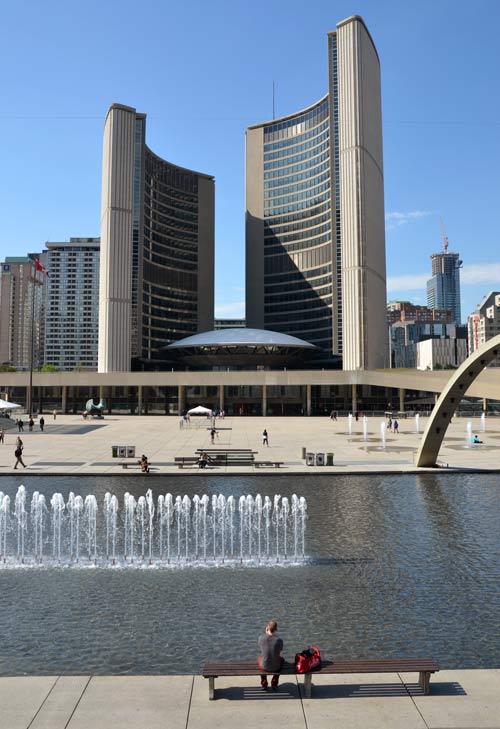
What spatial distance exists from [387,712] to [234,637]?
351 centimetres

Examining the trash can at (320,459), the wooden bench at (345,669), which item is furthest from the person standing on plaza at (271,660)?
the trash can at (320,459)

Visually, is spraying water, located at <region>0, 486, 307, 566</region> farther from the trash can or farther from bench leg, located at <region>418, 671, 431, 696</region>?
the trash can

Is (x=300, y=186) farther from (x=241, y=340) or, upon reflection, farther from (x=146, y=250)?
(x=241, y=340)

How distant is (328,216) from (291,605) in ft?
417

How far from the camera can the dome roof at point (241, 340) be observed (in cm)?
10031

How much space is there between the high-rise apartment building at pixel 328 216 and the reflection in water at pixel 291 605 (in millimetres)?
87313

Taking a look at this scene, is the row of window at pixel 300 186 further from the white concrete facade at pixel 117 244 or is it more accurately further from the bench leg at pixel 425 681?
the bench leg at pixel 425 681

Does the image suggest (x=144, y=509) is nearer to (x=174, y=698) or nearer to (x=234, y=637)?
(x=234, y=637)

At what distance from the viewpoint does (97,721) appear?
21.8ft

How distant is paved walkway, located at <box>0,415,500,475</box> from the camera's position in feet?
94.8

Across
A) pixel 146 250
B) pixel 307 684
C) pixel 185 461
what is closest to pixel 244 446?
pixel 185 461

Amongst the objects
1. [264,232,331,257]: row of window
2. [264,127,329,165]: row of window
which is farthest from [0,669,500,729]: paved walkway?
[264,127,329,165]: row of window

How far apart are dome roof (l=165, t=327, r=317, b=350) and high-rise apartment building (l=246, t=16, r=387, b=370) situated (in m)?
11.0

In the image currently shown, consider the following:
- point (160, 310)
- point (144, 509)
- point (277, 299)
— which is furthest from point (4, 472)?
point (277, 299)
